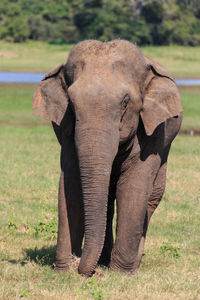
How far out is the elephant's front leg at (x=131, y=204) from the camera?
6844mm

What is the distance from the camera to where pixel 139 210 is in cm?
686

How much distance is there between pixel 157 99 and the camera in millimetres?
6641

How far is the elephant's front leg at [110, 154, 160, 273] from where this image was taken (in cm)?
684

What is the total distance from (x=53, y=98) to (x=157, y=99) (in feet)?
3.15

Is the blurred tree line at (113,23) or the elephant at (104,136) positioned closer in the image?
the elephant at (104,136)

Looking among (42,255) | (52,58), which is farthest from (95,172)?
(52,58)

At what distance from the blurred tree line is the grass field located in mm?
6893

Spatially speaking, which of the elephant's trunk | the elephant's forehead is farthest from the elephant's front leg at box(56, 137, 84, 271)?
the elephant's forehead

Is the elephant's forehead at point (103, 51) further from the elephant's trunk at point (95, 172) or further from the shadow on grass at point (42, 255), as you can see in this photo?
the shadow on grass at point (42, 255)

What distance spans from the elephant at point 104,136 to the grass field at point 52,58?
35.2 meters

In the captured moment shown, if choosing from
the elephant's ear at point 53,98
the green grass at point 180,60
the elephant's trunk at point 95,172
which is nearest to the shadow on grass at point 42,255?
the elephant's trunk at point 95,172

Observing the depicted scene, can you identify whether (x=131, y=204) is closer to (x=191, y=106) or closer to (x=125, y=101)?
(x=125, y=101)

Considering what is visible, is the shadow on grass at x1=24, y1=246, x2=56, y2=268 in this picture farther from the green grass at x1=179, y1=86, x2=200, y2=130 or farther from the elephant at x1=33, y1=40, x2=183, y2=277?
the green grass at x1=179, y1=86, x2=200, y2=130

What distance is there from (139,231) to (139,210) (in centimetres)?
23
